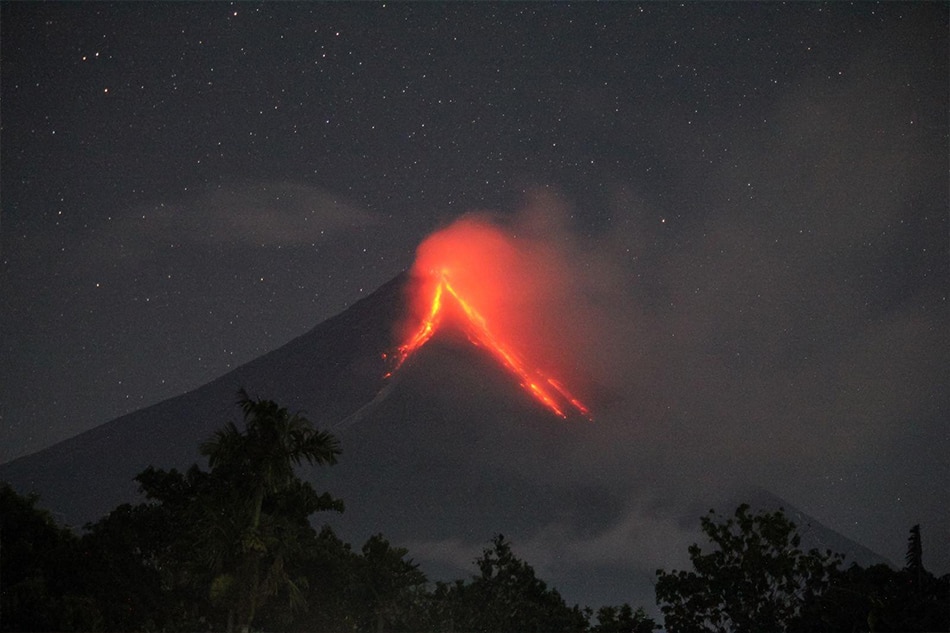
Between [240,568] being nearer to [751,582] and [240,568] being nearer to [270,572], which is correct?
[270,572]

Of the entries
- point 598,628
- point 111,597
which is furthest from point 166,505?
point 598,628

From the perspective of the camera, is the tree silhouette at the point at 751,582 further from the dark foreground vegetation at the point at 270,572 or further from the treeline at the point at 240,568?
the treeline at the point at 240,568

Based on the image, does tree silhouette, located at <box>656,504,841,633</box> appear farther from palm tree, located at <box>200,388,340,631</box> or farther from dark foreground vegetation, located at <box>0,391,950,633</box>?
palm tree, located at <box>200,388,340,631</box>

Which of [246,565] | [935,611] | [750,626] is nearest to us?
[246,565]

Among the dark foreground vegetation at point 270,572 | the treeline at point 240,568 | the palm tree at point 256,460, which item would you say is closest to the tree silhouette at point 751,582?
the dark foreground vegetation at point 270,572

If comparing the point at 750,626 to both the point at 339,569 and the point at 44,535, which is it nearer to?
the point at 339,569

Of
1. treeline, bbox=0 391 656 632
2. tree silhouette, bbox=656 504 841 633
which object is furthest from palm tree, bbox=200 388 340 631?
tree silhouette, bbox=656 504 841 633

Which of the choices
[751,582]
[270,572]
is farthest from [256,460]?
[751,582]
